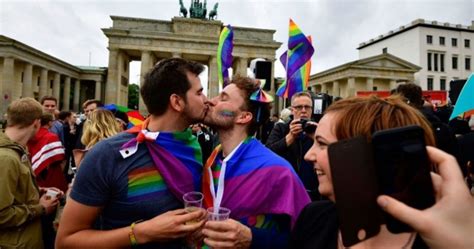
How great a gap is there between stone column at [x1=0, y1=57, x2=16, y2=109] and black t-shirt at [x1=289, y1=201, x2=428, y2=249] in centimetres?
4603

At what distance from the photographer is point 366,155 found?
954mm

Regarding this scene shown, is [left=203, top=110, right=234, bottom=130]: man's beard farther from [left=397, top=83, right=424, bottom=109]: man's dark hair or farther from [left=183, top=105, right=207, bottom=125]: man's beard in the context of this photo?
[left=397, top=83, right=424, bottom=109]: man's dark hair

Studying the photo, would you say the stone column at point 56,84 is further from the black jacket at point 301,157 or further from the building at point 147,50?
the black jacket at point 301,157

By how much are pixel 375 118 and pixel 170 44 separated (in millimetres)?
48956

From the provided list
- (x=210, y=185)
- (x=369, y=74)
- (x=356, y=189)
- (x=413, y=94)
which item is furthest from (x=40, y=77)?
(x=356, y=189)

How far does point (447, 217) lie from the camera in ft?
2.85

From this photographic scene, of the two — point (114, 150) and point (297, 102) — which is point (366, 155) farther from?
point (297, 102)

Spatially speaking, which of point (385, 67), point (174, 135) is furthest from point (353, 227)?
point (385, 67)

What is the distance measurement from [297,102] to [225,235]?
3426 millimetres

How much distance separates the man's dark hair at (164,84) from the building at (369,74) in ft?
168

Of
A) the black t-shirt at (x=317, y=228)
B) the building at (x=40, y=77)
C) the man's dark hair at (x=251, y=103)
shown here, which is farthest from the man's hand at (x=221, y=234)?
the building at (x=40, y=77)

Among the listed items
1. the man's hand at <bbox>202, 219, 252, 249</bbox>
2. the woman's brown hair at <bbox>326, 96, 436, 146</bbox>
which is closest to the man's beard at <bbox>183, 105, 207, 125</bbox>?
the man's hand at <bbox>202, 219, 252, 249</bbox>

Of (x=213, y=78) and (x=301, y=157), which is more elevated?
(x=213, y=78)

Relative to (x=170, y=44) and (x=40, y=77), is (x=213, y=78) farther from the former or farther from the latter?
(x=40, y=77)
